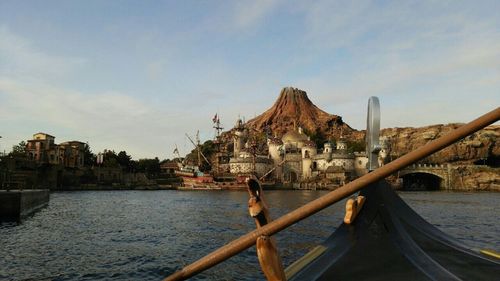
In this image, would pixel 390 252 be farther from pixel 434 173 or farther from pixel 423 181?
pixel 423 181

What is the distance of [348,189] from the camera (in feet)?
14.5

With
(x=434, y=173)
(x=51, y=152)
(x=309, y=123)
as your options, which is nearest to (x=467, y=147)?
(x=434, y=173)

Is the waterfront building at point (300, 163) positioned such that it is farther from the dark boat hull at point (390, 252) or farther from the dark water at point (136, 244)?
the dark boat hull at point (390, 252)

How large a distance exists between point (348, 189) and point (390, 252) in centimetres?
316

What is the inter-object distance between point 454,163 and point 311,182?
4941cm

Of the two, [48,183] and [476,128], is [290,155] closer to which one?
[48,183]

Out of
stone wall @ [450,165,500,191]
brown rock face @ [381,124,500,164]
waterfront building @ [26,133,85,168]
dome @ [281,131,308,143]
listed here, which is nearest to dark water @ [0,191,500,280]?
waterfront building @ [26,133,85,168]

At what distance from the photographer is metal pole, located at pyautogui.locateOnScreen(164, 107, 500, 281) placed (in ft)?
13.2

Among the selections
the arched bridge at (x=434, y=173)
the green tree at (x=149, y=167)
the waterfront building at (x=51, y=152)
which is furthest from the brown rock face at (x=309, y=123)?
the waterfront building at (x=51, y=152)

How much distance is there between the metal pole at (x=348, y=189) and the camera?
4.02m

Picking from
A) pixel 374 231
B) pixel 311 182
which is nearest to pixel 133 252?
pixel 374 231

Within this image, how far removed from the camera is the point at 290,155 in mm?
117938

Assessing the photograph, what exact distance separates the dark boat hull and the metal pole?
7.49 feet

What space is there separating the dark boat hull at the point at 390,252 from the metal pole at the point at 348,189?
2.28 m
